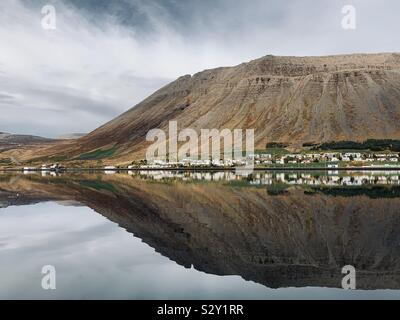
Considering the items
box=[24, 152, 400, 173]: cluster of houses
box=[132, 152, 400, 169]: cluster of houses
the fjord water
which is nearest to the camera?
the fjord water

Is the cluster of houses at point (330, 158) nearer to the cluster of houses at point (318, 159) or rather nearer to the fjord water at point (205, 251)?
the cluster of houses at point (318, 159)

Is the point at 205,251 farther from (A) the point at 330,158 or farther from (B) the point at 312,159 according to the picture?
(A) the point at 330,158

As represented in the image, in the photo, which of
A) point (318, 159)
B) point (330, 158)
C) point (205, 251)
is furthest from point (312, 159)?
point (205, 251)

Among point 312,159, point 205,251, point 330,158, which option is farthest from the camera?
point 312,159

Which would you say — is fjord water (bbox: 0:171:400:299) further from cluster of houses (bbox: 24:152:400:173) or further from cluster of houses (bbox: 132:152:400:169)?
cluster of houses (bbox: 132:152:400:169)

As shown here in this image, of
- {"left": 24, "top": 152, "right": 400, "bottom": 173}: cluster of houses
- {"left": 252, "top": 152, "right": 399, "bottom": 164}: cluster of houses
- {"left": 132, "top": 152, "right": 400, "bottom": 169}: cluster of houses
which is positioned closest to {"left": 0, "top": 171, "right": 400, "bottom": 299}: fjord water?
{"left": 24, "top": 152, "right": 400, "bottom": 173}: cluster of houses

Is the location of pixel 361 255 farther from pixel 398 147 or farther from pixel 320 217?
pixel 398 147

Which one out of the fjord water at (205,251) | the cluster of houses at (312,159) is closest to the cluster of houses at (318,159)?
the cluster of houses at (312,159)
